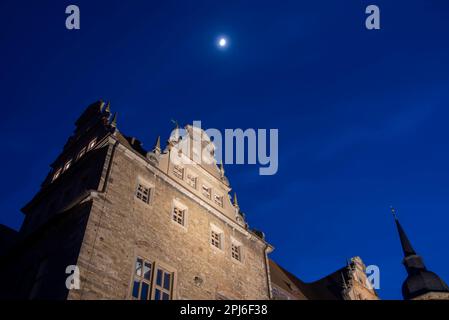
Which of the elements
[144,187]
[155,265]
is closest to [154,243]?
[155,265]

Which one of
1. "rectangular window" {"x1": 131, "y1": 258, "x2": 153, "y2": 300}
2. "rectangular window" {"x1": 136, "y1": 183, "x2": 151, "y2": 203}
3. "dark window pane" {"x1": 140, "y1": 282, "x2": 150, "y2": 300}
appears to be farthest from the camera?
"rectangular window" {"x1": 136, "y1": 183, "x2": 151, "y2": 203}

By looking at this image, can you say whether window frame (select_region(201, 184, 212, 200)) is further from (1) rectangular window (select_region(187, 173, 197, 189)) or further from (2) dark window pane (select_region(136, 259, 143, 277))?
(2) dark window pane (select_region(136, 259, 143, 277))

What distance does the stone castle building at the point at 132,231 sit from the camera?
12.3 meters

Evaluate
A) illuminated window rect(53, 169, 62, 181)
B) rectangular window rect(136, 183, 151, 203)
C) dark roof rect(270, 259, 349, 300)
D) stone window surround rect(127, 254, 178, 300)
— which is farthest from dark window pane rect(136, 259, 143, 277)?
dark roof rect(270, 259, 349, 300)

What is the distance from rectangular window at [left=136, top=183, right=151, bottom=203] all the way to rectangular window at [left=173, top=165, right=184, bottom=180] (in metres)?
2.47

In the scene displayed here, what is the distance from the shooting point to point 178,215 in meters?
16.9

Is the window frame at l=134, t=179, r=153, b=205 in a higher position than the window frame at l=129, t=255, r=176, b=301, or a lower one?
higher

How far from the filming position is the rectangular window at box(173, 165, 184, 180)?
1847 cm

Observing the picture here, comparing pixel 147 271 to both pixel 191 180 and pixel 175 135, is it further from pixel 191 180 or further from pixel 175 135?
pixel 175 135

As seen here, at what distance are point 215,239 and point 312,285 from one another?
18.3m
